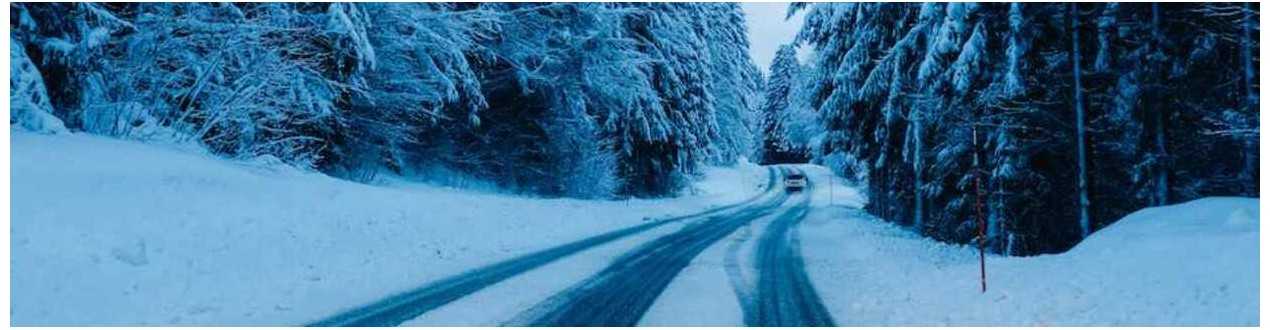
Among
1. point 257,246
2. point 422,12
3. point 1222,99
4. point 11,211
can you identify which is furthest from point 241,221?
point 1222,99

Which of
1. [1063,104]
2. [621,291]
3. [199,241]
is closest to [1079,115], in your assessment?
[1063,104]

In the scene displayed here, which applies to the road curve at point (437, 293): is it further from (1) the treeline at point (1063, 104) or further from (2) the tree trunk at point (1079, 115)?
(2) the tree trunk at point (1079, 115)

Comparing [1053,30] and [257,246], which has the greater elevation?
[1053,30]

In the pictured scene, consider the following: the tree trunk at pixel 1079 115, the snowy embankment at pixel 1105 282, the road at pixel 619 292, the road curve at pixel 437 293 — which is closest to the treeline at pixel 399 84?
the road curve at pixel 437 293

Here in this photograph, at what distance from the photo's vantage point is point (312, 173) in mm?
15875

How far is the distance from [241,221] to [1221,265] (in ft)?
Result: 38.6

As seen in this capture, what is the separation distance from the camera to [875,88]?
17.0 metres

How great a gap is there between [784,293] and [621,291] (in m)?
2.09

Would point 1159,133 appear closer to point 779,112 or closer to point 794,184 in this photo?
point 794,184

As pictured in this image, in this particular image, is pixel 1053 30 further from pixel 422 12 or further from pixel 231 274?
pixel 422 12

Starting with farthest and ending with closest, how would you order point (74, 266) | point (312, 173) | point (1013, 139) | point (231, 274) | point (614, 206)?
point (614, 206), point (312, 173), point (1013, 139), point (231, 274), point (74, 266)

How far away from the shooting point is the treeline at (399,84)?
39.5 feet

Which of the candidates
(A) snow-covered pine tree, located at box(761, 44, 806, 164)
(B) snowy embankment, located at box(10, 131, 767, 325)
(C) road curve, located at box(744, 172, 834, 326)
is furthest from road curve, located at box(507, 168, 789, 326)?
(A) snow-covered pine tree, located at box(761, 44, 806, 164)

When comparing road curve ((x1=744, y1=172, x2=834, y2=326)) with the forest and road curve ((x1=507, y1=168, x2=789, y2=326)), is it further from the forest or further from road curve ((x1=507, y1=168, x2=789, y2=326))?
the forest
